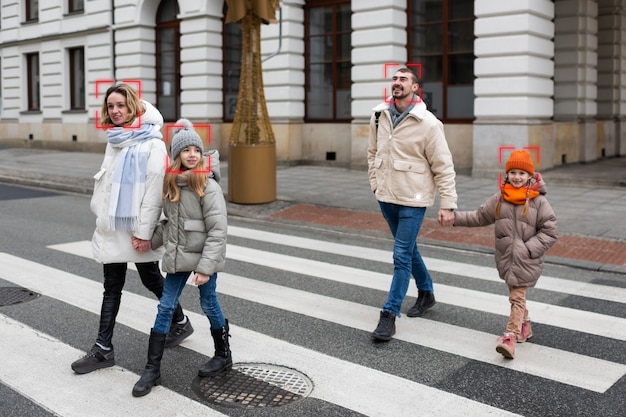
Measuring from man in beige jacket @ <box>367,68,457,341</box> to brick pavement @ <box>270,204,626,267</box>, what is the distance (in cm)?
364

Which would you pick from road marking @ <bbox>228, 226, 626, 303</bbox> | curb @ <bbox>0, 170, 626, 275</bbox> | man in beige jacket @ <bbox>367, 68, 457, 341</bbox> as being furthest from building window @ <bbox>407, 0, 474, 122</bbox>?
man in beige jacket @ <bbox>367, 68, 457, 341</bbox>

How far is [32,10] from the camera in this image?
3000cm

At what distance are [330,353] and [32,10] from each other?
28.4m

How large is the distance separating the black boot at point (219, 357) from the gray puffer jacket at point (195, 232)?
1.71ft

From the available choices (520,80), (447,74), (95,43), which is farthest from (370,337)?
(95,43)

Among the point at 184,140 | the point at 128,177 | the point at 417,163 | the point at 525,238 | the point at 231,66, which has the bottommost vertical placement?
the point at 525,238

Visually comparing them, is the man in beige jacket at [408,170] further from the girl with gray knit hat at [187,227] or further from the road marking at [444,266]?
the road marking at [444,266]

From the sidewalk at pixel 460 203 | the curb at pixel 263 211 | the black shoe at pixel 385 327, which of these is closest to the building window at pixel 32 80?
the sidewalk at pixel 460 203

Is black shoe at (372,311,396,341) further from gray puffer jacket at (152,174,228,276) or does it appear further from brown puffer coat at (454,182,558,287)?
gray puffer jacket at (152,174,228,276)

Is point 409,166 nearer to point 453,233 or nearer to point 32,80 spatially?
point 453,233

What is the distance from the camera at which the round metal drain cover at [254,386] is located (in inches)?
179

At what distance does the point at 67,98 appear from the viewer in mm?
28312

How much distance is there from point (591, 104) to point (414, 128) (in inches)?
592

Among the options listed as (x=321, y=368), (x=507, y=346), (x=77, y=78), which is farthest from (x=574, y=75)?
(x=77, y=78)
